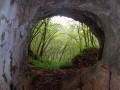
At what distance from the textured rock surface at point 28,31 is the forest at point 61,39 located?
7863 millimetres

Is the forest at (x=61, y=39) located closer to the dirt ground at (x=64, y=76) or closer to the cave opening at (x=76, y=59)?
the cave opening at (x=76, y=59)

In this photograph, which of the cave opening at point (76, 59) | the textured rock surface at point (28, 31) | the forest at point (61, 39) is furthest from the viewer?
the forest at point (61, 39)

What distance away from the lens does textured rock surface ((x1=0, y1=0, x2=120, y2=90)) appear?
320 centimetres

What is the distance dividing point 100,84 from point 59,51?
39.6ft

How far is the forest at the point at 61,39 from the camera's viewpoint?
12.5 meters

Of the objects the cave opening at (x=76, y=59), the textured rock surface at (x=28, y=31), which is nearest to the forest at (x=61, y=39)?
the cave opening at (x=76, y=59)

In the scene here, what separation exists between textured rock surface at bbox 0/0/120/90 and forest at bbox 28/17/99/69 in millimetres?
7863

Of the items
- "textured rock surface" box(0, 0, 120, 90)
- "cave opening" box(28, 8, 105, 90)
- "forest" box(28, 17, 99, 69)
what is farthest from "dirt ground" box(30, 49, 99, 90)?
"forest" box(28, 17, 99, 69)

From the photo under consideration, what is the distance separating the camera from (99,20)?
4.17m

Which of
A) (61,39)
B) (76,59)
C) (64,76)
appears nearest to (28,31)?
(64,76)

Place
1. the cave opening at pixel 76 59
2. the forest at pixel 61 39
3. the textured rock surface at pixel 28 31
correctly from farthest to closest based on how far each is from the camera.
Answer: the forest at pixel 61 39 → the cave opening at pixel 76 59 → the textured rock surface at pixel 28 31

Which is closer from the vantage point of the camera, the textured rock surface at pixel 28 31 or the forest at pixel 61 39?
the textured rock surface at pixel 28 31

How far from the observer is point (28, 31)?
368cm

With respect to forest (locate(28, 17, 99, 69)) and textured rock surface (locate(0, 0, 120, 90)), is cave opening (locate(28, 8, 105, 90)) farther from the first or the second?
forest (locate(28, 17, 99, 69))
